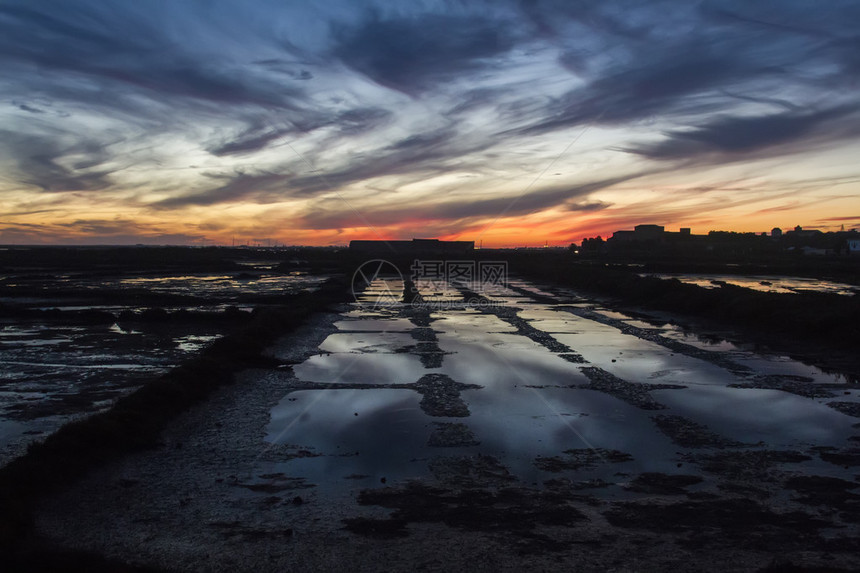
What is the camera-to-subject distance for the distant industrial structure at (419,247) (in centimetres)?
15225

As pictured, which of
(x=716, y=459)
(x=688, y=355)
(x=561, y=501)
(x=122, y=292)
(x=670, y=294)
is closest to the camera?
(x=561, y=501)

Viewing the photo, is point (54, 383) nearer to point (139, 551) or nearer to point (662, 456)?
point (139, 551)

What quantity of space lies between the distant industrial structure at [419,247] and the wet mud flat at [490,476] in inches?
5269

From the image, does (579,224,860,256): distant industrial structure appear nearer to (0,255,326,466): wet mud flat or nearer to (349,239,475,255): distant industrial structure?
(349,239,475,255): distant industrial structure

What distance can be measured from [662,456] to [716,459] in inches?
26.1

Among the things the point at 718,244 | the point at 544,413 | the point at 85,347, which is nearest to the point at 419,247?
the point at 718,244

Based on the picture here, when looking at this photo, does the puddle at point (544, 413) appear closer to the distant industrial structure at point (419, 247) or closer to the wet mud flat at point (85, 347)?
the wet mud flat at point (85, 347)

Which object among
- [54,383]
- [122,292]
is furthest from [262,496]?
[122,292]

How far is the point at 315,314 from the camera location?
88.1ft

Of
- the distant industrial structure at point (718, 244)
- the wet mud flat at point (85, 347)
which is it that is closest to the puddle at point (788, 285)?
the wet mud flat at point (85, 347)

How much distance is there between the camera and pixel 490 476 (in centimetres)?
760

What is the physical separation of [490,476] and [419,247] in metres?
151

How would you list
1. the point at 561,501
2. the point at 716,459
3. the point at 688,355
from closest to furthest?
the point at 561,501 → the point at 716,459 → the point at 688,355

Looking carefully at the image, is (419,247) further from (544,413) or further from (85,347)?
(544,413)
